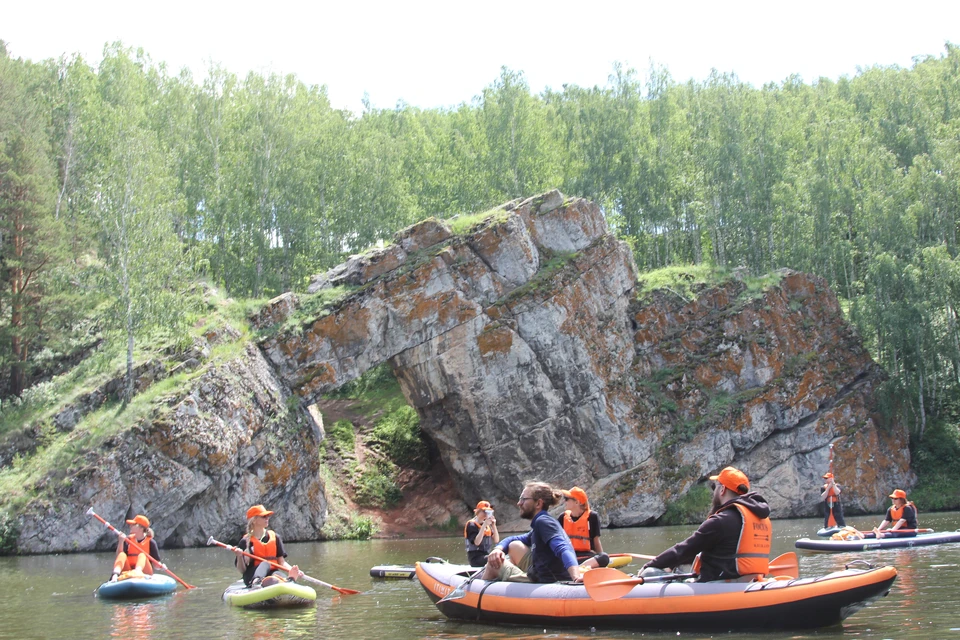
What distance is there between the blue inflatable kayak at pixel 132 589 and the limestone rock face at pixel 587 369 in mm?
16857

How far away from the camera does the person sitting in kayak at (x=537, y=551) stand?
38.5ft

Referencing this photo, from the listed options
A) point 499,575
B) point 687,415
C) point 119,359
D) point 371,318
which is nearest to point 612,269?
point 687,415

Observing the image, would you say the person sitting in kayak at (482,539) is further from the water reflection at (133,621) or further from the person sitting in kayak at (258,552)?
the water reflection at (133,621)

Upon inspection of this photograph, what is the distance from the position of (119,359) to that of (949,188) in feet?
124

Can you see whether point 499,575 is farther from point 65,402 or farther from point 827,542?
point 65,402

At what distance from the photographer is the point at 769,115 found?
155ft

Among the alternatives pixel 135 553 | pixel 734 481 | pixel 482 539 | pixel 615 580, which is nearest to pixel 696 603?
pixel 615 580

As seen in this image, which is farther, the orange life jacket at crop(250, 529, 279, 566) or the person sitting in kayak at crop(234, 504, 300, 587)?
the orange life jacket at crop(250, 529, 279, 566)

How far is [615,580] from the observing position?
11.5m

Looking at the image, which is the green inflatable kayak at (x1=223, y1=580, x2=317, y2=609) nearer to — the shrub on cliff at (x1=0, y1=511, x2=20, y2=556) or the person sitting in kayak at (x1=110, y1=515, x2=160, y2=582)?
the person sitting in kayak at (x1=110, y1=515, x2=160, y2=582)

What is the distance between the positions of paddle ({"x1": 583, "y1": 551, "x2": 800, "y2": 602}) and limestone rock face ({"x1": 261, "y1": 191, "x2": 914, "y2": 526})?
2428 centimetres

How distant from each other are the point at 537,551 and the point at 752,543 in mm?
2939

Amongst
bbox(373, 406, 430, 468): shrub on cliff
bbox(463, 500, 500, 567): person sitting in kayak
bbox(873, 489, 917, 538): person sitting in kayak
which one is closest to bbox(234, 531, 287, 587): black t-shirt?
bbox(463, 500, 500, 567): person sitting in kayak

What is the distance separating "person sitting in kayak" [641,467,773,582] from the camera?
1059 centimetres
